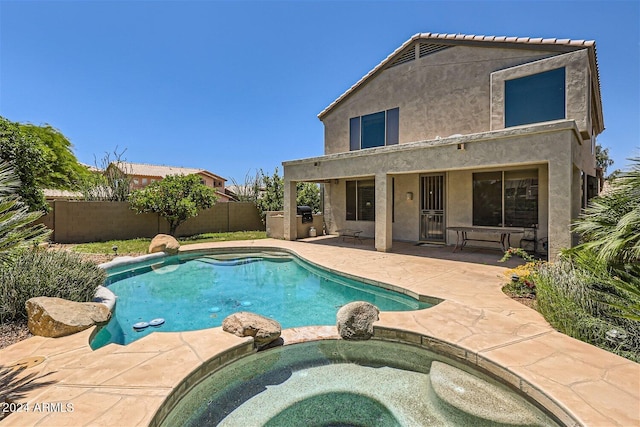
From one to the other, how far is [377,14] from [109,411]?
45.3ft

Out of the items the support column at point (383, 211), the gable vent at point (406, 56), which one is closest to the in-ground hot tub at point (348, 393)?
the support column at point (383, 211)

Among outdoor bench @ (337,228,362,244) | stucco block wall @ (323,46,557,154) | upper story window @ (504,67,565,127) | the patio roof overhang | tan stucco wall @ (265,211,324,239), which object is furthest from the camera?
tan stucco wall @ (265,211,324,239)

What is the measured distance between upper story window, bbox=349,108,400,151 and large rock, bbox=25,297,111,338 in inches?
495

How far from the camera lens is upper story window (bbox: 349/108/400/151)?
13.9m

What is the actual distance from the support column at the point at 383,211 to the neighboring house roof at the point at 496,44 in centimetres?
600

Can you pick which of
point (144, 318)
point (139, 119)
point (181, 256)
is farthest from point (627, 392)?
point (139, 119)

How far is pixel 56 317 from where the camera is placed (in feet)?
15.3

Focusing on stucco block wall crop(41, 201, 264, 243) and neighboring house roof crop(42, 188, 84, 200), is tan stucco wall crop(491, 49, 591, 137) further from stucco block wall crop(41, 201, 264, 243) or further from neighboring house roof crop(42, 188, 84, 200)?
neighboring house roof crop(42, 188, 84, 200)

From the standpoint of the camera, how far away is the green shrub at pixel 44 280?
205 inches

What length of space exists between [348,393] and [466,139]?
8.43 metres

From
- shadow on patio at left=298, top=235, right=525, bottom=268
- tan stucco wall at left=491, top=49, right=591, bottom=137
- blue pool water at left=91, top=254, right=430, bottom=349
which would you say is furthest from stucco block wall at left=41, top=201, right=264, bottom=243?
tan stucco wall at left=491, top=49, right=591, bottom=137

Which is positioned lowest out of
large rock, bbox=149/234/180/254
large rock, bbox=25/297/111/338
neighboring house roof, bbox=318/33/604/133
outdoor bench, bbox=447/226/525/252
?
large rock, bbox=25/297/111/338

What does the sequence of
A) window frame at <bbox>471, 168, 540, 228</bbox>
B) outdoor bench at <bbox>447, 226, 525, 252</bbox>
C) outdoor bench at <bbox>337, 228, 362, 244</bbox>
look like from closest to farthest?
1. outdoor bench at <bbox>447, 226, 525, 252</bbox>
2. window frame at <bbox>471, 168, 540, 228</bbox>
3. outdoor bench at <bbox>337, 228, 362, 244</bbox>

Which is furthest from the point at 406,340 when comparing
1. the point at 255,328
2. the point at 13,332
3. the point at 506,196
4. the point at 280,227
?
the point at 280,227
